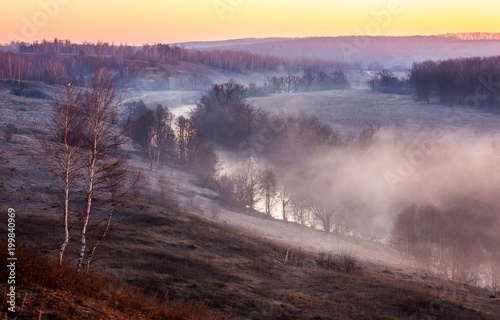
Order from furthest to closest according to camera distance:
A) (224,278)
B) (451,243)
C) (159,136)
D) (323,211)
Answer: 1. (159,136)
2. (323,211)
3. (451,243)
4. (224,278)

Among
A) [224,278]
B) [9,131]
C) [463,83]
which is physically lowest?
[224,278]

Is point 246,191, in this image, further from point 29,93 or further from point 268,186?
point 29,93

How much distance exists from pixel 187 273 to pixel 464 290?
→ 733 inches

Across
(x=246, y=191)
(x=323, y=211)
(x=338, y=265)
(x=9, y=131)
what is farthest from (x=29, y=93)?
(x=338, y=265)

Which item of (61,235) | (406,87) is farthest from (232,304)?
(406,87)

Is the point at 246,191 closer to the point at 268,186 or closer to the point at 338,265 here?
the point at 268,186

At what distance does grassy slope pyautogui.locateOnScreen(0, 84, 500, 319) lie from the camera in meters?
17.0

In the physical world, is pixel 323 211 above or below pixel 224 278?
below

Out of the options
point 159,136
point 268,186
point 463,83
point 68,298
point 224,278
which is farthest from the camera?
point 463,83

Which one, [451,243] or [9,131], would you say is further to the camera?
[9,131]

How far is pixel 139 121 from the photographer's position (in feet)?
218

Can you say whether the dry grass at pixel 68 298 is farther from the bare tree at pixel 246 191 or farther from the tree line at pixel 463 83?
the tree line at pixel 463 83

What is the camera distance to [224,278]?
20.9 meters

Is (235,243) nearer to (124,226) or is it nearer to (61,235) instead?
(124,226)
